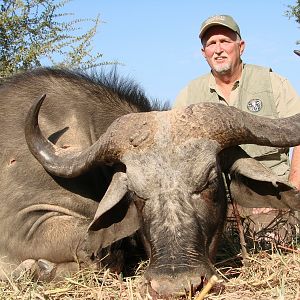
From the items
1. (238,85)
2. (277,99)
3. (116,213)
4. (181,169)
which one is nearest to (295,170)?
(277,99)

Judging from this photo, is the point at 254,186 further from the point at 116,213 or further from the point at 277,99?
the point at 277,99

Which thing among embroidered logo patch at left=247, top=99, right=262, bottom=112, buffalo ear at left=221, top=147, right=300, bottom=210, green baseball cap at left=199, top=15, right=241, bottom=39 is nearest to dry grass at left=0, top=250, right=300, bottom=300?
buffalo ear at left=221, top=147, right=300, bottom=210

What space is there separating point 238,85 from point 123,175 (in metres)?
3.22

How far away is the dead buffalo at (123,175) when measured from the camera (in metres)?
4.95

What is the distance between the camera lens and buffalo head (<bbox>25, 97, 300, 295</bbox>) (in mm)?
4793

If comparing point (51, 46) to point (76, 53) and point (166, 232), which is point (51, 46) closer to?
point (76, 53)

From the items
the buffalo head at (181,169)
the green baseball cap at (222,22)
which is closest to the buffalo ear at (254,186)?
the buffalo head at (181,169)

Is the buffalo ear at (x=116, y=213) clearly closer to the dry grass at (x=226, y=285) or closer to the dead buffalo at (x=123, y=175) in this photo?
the dead buffalo at (x=123, y=175)

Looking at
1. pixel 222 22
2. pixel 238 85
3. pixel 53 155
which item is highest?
pixel 222 22

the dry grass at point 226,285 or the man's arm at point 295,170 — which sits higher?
the man's arm at point 295,170

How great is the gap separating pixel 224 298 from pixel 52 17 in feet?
36.3

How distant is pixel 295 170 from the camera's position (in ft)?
24.6

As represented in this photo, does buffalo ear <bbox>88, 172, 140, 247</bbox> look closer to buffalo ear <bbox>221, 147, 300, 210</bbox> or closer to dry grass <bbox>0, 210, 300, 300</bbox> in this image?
dry grass <bbox>0, 210, 300, 300</bbox>

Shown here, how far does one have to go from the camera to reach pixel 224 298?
4504 mm
